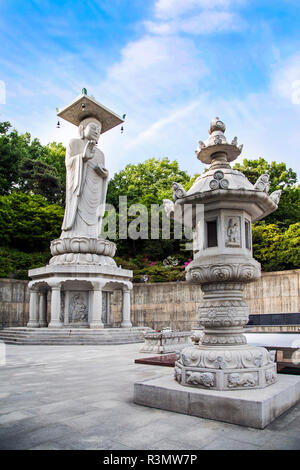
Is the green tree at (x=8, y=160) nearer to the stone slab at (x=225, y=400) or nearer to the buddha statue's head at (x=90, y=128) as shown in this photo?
the buddha statue's head at (x=90, y=128)

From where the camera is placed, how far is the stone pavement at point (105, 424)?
10.4ft

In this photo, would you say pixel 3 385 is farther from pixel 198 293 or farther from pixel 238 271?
pixel 198 293

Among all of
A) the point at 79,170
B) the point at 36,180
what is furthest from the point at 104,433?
the point at 36,180

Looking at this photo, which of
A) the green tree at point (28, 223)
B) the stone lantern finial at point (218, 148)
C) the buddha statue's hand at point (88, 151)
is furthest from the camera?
the green tree at point (28, 223)

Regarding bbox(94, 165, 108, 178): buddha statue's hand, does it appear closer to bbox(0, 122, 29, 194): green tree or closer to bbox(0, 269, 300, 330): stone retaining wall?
bbox(0, 269, 300, 330): stone retaining wall

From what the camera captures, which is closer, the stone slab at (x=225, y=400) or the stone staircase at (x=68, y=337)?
the stone slab at (x=225, y=400)

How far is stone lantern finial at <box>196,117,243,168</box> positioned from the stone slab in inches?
127

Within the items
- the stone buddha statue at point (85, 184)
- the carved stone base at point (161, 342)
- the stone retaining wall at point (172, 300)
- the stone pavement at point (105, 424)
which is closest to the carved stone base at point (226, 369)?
the stone pavement at point (105, 424)

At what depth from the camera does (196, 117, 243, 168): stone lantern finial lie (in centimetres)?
553

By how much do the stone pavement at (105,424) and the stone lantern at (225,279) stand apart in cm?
56

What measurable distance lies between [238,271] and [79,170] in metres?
14.4

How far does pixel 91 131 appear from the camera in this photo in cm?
1847


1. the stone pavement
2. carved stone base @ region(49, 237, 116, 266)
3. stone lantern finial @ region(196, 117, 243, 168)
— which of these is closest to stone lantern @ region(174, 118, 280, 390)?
stone lantern finial @ region(196, 117, 243, 168)

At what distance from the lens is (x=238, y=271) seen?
4688 mm
